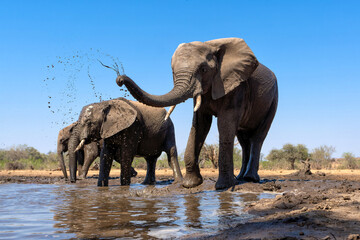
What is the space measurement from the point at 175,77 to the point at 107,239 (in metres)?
3.88

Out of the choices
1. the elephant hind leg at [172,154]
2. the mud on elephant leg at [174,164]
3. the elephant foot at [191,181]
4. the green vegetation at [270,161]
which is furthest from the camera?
the green vegetation at [270,161]

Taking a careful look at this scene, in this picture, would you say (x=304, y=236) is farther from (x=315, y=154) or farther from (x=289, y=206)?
(x=315, y=154)

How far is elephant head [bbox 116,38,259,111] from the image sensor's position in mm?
6522

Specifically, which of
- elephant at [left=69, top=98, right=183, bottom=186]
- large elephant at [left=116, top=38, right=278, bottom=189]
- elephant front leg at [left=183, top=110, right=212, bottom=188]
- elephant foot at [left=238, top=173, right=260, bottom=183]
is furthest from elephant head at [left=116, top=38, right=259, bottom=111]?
elephant at [left=69, top=98, right=183, bottom=186]

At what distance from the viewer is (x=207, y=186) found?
769cm

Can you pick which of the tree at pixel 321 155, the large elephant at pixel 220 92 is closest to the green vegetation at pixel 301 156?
the tree at pixel 321 155

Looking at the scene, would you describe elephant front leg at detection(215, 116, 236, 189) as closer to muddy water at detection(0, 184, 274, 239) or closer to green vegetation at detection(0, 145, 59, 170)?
muddy water at detection(0, 184, 274, 239)

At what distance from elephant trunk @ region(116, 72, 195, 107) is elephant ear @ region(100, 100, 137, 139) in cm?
366

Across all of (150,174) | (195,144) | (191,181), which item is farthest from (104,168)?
(195,144)

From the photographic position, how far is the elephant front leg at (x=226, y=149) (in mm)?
7195

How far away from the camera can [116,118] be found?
10141 millimetres

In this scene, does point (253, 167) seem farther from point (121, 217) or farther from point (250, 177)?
point (121, 217)

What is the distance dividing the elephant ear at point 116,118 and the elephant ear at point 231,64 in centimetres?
353

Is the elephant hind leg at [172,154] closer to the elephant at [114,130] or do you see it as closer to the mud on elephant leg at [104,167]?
the elephant at [114,130]
